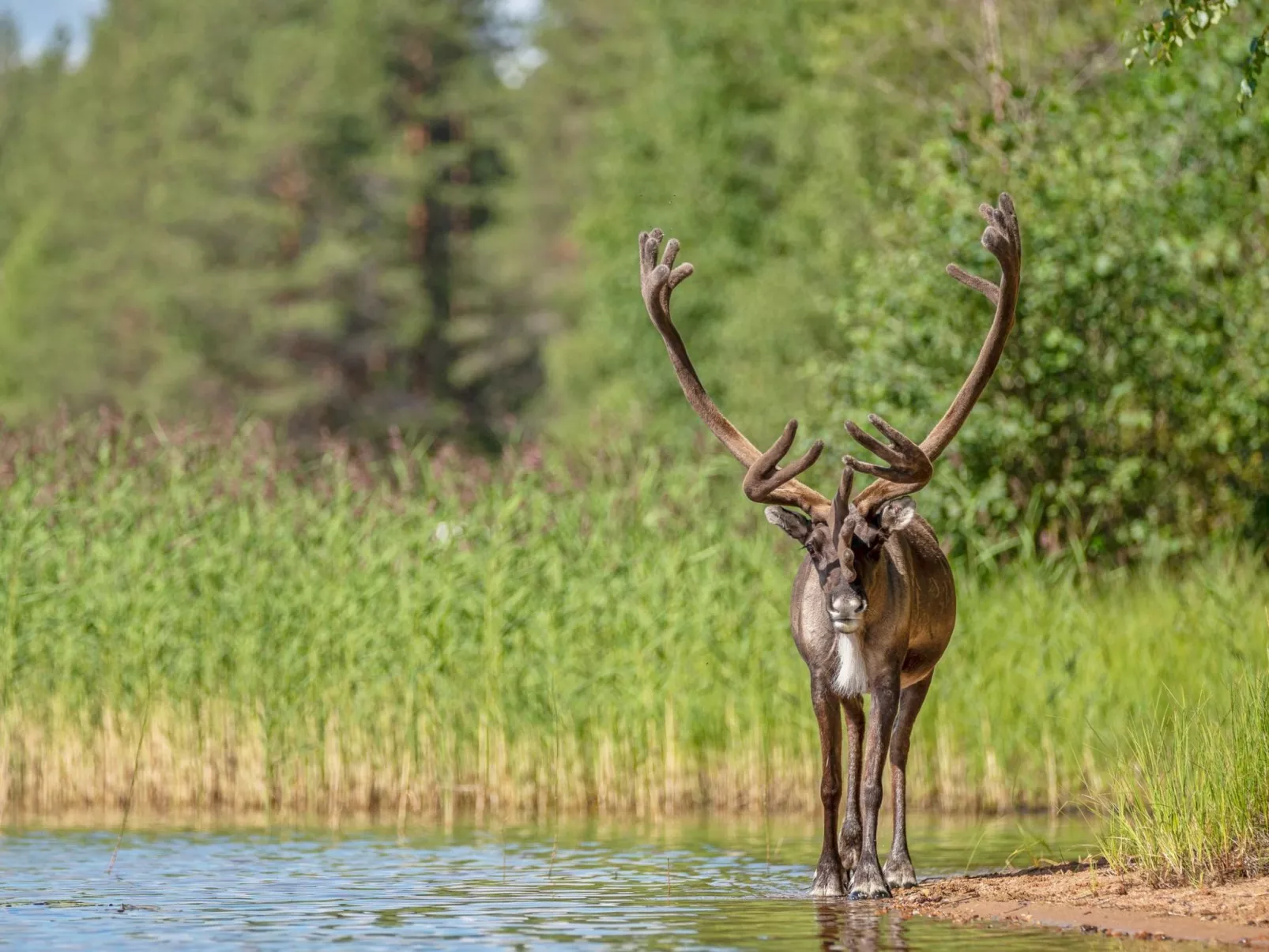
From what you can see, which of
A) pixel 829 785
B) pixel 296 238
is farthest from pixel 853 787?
pixel 296 238

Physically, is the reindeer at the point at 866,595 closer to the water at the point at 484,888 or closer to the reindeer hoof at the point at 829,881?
the reindeer hoof at the point at 829,881

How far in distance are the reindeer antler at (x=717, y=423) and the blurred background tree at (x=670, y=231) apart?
323 centimetres

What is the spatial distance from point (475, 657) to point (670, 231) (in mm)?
30169

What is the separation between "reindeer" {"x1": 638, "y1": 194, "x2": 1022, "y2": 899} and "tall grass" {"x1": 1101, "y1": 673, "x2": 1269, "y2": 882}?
47.8 inches

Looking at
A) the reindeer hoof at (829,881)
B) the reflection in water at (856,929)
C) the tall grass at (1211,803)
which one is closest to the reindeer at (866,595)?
the reindeer hoof at (829,881)

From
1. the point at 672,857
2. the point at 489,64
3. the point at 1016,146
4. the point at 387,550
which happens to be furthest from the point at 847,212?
the point at 489,64

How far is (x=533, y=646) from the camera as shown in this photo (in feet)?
50.3

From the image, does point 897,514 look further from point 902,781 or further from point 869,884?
point 869,884

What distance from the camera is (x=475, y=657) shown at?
50.4ft

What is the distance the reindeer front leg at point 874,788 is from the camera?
10648 mm

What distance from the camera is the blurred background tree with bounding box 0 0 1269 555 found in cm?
1938

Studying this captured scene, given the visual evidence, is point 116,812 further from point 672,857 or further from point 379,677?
point 672,857

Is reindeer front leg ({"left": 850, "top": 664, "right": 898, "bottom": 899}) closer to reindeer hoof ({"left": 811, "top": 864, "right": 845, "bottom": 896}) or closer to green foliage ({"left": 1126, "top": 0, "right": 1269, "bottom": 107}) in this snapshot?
reindeer hoof ({"left": 811, "top": 864, "right": 845, "bottom": 896})

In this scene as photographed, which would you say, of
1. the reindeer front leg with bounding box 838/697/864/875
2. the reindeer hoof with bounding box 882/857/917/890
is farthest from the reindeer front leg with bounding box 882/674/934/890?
the reindeer front leg with bounding box 838/697/864/875
